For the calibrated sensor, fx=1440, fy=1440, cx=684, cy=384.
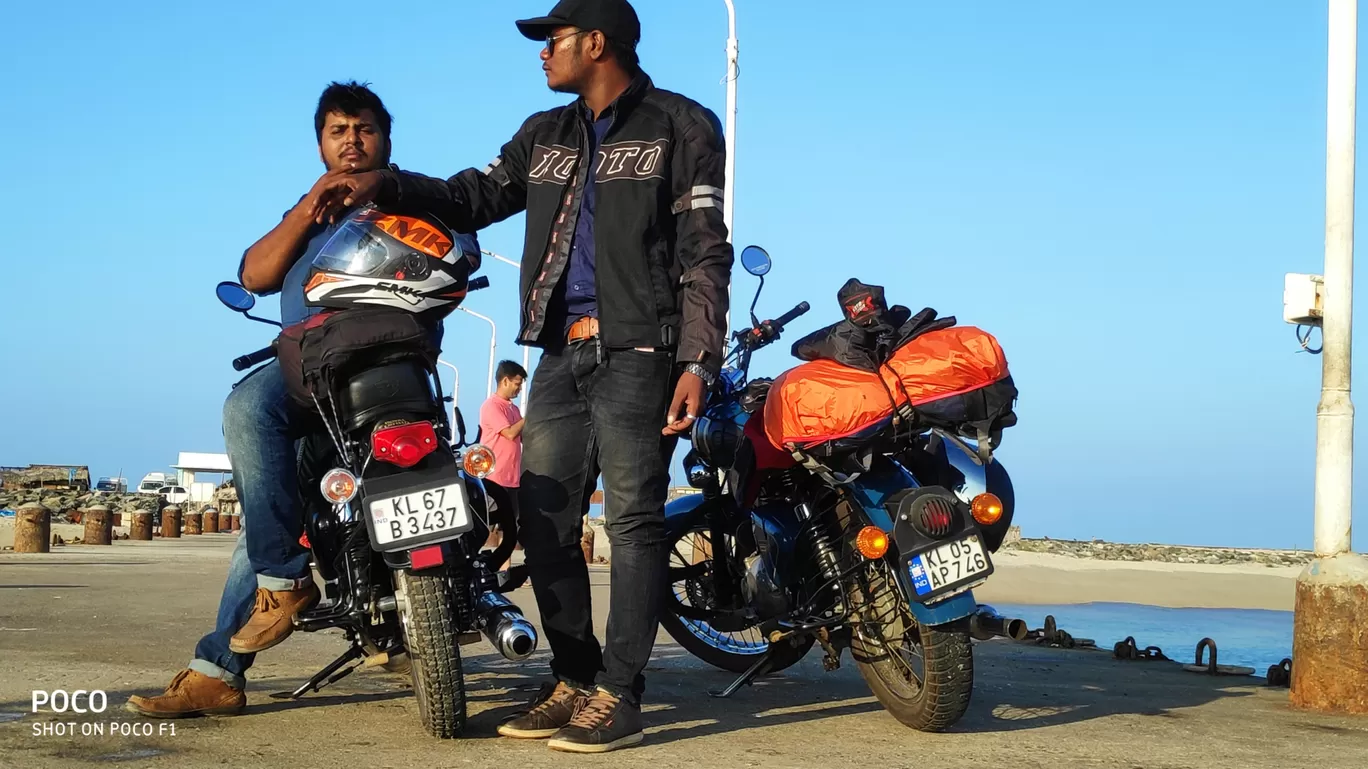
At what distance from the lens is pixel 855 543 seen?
5117 mm

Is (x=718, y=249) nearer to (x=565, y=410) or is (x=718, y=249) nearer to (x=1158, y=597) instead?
(x=565, y=410)

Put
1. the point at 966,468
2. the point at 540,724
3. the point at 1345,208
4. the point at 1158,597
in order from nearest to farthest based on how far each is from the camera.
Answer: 1. the point at 540,724
2. the point at 966,468
3. the point at 1345,208
4. the point at 1158,597

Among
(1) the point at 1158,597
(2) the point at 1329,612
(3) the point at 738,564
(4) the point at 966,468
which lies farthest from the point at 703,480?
(1) the point at 1158,597

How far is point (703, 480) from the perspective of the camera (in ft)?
21.0

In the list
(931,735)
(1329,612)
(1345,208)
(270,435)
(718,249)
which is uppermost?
(1345,208)

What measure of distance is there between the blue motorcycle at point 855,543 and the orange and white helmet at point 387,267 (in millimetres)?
1392

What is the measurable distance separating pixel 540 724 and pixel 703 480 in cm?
188

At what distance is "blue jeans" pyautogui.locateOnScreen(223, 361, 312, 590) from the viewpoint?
15.9ft

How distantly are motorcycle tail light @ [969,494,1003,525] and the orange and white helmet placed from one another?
1.95 metres

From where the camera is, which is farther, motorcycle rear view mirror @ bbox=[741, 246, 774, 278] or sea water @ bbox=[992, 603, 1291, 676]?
sea water @ bbox=[992, 603, 1291, 676]

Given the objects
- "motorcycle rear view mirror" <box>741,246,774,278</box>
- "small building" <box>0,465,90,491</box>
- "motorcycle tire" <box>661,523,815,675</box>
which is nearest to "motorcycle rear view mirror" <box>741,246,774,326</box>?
"motorcycle rear view mirror" <box>741,246,774,278</box>

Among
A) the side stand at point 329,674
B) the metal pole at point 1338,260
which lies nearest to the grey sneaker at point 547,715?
the side stand at point 329,674

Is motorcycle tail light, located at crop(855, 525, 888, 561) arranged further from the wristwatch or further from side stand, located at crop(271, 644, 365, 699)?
side stand, located at crop(271, 644, 365, 699)

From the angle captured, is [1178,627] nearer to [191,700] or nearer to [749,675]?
[749,675]
